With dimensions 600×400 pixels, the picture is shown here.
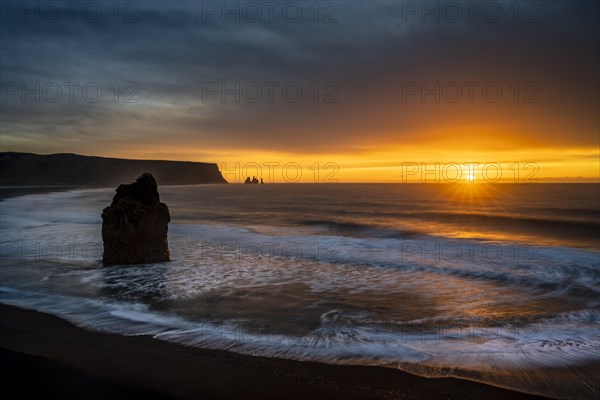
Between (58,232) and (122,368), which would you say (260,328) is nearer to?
Result: (122,368)

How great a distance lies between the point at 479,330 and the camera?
750cm

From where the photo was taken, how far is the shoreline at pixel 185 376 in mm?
4750

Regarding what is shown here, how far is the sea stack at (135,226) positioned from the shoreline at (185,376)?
669cm

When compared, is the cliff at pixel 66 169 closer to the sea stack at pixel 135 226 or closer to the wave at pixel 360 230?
the wave at pixel 360 230

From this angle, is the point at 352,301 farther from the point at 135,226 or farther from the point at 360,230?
the point at 360,230

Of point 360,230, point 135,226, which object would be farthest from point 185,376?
point 360,230

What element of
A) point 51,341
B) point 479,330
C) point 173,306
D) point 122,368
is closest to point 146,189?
point 173,306

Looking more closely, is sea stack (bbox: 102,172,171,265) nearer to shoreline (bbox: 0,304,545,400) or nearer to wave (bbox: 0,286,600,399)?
wave (bbox: 0,286,600,399)

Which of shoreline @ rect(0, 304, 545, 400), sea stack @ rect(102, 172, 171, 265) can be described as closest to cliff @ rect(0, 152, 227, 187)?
sea stack @ rect(102, 172, 171, 265)

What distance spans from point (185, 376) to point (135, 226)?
29.0ft

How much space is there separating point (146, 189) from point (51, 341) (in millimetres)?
7812

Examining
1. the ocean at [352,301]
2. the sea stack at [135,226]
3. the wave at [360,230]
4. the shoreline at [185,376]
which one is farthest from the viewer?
the wave at [360,230]

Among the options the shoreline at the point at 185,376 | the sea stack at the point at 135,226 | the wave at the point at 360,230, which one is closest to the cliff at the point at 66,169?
the wave at the point at 360,230

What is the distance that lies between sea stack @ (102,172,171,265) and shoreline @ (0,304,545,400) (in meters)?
6.69
